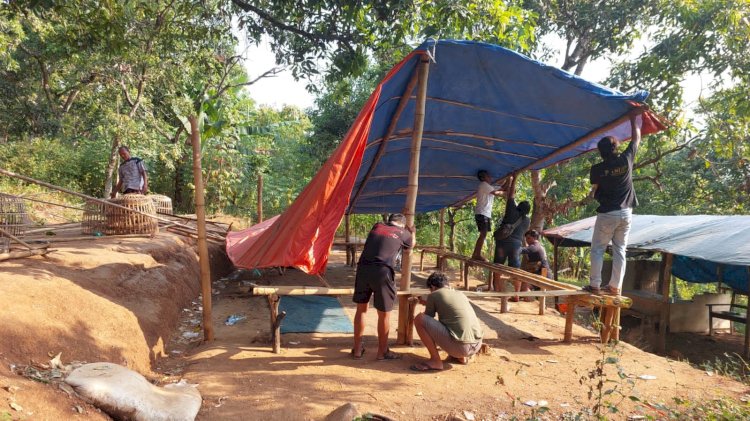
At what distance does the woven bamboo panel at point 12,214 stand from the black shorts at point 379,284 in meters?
4.05

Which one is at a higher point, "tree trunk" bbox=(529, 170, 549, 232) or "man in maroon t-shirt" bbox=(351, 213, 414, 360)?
"tree trunk" bbox=(529, 170, 549, 232)

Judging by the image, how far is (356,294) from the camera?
459 cm

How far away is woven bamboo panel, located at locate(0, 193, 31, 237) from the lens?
5207 millimetres

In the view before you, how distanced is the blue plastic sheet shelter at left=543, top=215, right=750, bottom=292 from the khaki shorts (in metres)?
5.14

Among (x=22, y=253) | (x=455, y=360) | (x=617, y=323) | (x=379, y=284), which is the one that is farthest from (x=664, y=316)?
(x=22, y=253)

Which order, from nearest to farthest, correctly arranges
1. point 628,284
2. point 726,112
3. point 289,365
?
point 289,365, point 726,112, point 628,284

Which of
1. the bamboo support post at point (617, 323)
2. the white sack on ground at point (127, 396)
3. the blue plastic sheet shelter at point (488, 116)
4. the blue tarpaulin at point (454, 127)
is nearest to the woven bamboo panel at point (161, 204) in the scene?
the blue tarpaulin at point (454, 127)

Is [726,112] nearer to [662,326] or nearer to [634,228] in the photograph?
[634,228]

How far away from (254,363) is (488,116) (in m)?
4.06

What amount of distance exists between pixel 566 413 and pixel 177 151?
41.0ft

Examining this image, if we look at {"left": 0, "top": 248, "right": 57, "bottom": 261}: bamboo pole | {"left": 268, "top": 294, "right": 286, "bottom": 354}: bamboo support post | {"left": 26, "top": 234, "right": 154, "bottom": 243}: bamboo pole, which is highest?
{"left": 26, "top": 234, "right": 154, "bottom": 243}: bamboo pole

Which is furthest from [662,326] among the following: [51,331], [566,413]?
[51,331]

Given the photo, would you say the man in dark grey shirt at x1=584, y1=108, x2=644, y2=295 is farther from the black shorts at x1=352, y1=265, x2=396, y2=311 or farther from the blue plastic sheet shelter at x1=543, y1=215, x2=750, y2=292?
the blue plastic sheet shelter at x1=543, y1=215, x2=750, y2=292

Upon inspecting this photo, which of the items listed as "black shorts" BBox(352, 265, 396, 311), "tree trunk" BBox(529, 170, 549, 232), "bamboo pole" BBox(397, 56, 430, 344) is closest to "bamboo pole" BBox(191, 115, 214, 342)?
"black shorts" BBox(352, 265, 396, 311)
